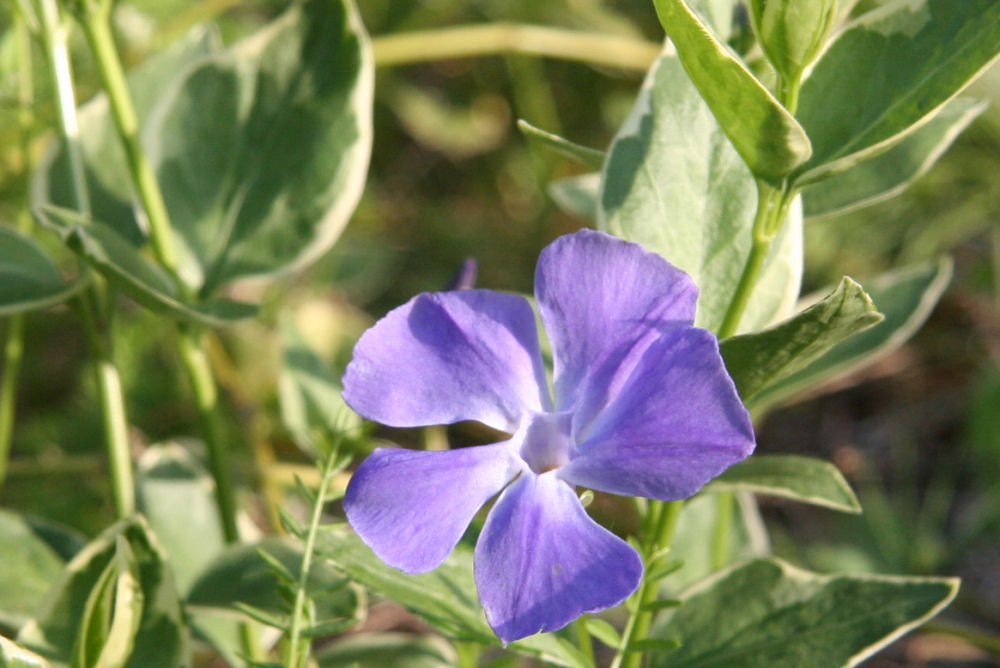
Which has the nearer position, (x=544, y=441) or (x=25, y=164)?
(x=544, y=441)

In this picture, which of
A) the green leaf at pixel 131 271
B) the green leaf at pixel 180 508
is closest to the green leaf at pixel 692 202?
the green leaf at pixel 131 271

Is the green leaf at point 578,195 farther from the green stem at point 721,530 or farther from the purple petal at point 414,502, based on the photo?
the purple petal at point 414,502

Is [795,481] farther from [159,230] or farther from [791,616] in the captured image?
[159,230]

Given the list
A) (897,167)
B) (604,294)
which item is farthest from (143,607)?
(897,167)

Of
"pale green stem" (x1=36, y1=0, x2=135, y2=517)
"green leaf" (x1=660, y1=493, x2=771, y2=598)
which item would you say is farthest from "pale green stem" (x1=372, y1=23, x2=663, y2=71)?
"green leaf" (x1=660, y1=493, x2=771, y2=598)

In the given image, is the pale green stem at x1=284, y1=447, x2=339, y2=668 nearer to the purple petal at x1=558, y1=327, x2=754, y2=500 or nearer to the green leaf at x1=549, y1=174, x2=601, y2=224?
the purple petal at x1=558, y1=327, x2=754, y2=500

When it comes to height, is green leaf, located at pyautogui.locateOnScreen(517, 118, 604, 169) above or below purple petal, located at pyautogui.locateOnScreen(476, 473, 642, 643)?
above
